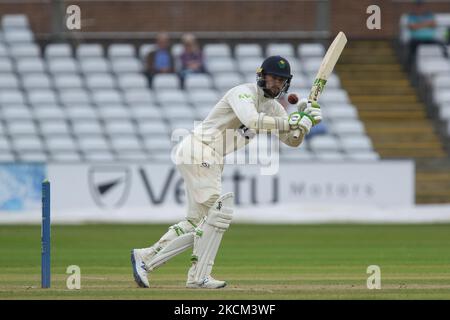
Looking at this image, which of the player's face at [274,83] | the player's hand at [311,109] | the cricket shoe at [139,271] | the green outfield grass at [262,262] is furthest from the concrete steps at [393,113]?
the cricket shoe at [139,271]

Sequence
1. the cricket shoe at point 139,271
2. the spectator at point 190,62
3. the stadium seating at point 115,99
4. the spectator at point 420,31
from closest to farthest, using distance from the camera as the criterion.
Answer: the cricket shoe at point 139,271
the stadium seating at point 115,99
the spectator at point 190,62
the spectator at point 420,31

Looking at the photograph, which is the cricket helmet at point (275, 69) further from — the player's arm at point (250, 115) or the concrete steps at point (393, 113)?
the concrete steps at point (393, 113)

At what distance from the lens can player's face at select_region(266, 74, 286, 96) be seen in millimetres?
7758

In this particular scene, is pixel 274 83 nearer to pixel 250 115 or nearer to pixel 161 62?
pixel 250 115

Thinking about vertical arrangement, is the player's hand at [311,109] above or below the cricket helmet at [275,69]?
below

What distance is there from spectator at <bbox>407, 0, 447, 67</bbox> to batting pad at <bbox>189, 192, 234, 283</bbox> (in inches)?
472

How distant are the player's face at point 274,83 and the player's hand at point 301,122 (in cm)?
23

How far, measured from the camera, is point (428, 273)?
8992 mm

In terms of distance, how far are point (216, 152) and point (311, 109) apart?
0.71 m

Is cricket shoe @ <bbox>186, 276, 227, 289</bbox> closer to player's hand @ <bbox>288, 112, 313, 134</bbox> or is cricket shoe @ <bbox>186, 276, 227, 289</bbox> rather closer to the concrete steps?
player's hand @ <bbox>288, 112, 313, 134</bbox>

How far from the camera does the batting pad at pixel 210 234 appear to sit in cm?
768

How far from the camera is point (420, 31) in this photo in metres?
19.1

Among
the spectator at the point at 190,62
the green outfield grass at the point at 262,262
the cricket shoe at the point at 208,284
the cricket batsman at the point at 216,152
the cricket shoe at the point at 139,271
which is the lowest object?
the green outfield grass at the point at 262,262
